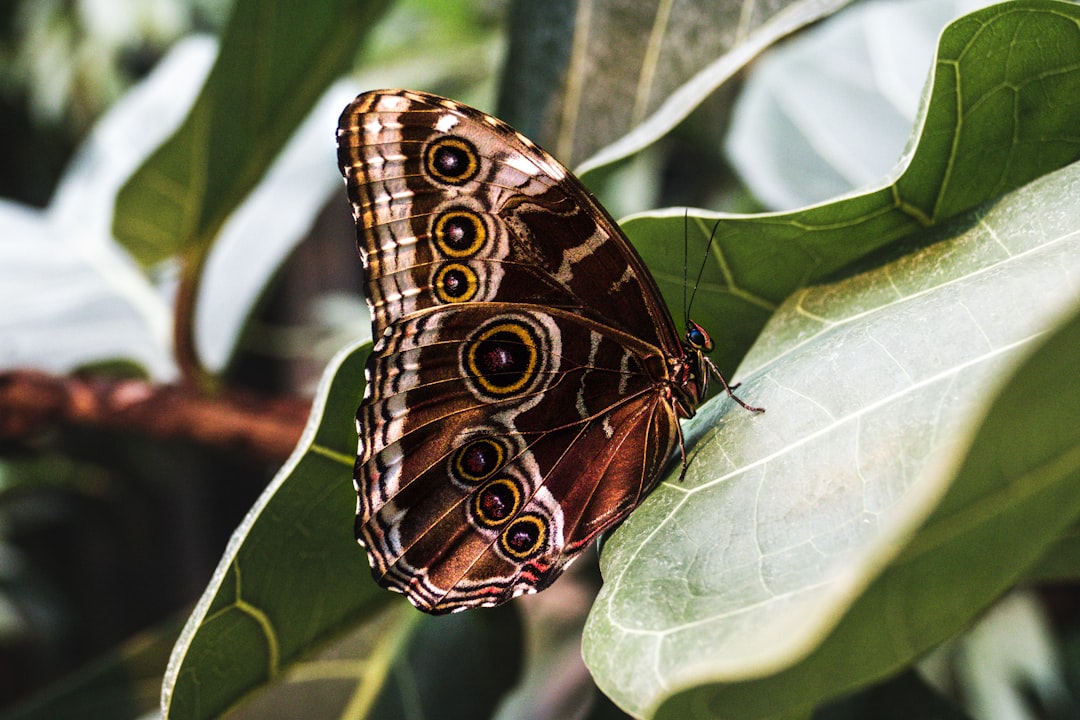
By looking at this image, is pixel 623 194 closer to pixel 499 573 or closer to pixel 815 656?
pixel 499 573

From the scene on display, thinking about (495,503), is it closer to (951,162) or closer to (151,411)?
(951,162)

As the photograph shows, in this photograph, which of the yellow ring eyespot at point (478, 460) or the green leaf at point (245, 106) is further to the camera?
the green leaf at point (245, 106)

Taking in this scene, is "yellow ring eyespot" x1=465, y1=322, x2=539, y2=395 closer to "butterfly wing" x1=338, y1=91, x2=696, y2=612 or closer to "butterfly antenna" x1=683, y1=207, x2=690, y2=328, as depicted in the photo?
"butterfly wing" x1=338, y1=91, x2=696, y2=612

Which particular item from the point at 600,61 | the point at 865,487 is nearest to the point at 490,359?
the point at 865,487

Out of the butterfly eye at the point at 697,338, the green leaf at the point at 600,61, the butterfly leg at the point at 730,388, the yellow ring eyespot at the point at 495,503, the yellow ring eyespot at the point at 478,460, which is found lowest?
the yellow ring eyespot at the point at 495,503

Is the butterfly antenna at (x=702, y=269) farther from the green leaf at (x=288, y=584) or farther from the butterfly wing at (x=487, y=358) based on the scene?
the green leaf at (x=288, y=584)

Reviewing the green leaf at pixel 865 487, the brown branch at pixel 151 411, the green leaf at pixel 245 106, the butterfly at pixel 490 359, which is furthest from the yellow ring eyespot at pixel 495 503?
the green leaf at pixel 245 106
